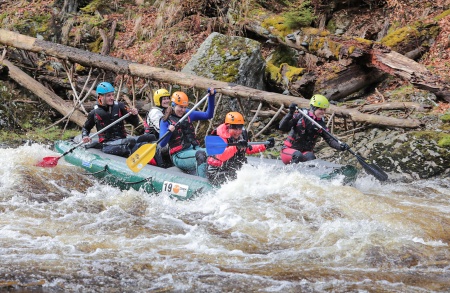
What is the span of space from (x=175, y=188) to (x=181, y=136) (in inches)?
46.6

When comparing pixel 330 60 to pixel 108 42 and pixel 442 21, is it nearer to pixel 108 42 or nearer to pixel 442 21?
pixel 442 21

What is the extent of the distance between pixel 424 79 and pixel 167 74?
5.15 m

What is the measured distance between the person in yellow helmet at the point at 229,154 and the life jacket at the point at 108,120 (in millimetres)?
2504

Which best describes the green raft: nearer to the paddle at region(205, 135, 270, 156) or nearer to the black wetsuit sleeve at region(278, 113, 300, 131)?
the paddle at region(205, 135, 270, 156)

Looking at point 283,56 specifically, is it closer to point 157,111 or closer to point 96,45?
point 96,45

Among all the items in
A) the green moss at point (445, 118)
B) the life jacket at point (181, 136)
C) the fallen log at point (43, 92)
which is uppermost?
the green moss at point (445, 118)

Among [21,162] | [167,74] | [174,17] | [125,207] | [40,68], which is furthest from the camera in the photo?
[174,17]

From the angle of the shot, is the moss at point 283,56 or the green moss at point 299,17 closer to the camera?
the green moss at point 299,17

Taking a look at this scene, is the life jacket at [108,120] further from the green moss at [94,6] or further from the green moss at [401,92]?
the green moss at [94,6]

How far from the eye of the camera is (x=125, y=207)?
7555 millimetres

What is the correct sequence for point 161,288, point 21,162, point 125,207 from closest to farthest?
point 161,288
point 125,207
point 21,162

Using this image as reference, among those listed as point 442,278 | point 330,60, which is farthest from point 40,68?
point 442,278

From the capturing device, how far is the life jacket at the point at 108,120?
9.45 metres

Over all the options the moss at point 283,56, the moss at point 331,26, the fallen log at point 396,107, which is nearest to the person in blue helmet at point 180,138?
the fallen log at point 396,107
